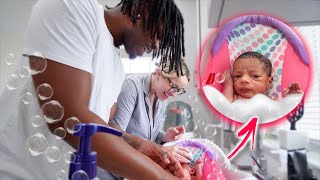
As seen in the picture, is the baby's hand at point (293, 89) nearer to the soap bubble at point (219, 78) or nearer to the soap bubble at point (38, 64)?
the soap bubble at point (219, 78)

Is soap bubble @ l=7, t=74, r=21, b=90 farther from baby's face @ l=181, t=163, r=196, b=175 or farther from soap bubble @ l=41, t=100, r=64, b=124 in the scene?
baby's face @ l=181, t=163, r=196, b=175

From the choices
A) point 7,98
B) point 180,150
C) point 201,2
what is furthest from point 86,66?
point 201,2

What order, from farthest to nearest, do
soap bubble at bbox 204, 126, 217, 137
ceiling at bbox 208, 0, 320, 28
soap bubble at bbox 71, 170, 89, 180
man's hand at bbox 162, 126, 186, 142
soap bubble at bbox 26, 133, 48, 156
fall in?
soap bubble at bbox 204, 126, 217, 137 < man's hand at bbox 162, 126, 186, 142 < ceiling at bbox 208, 0, 320, 28 < soap bubble at bbox 26, 133, 48, 156 < soap bubble at bbox 71, 170, 89, 180

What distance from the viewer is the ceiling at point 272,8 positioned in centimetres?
76

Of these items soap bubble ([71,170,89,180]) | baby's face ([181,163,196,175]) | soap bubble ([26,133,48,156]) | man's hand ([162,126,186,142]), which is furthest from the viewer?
man's hand ([162,126,186,142])

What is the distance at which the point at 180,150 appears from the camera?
0.71m

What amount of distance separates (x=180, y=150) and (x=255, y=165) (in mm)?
509

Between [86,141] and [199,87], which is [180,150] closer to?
[199,87]

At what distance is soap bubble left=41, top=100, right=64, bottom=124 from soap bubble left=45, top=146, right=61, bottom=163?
6 cm

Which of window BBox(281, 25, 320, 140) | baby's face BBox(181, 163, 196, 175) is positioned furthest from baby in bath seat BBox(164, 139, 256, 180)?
window BBox(281, 25, 320, 140)

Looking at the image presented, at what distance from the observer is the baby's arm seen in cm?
78

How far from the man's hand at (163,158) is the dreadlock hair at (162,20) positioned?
219 mm

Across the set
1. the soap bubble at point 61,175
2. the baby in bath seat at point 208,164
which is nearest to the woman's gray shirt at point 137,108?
the baby in bath seat at point 208,164

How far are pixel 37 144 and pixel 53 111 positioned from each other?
0.09 m
